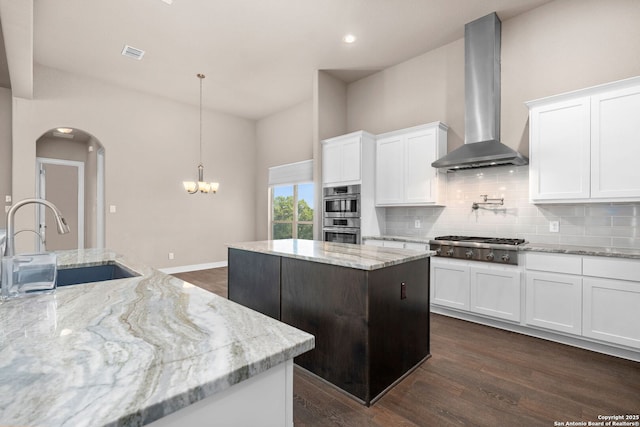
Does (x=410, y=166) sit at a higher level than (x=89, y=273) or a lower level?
higher

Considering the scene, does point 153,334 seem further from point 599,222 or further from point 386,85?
point 386,85

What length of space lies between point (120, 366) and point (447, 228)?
400cm

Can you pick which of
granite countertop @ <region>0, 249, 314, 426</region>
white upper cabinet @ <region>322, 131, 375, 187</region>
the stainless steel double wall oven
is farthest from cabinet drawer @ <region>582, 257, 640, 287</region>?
granite countertop @ <region>0, 249, 314, 426</region>

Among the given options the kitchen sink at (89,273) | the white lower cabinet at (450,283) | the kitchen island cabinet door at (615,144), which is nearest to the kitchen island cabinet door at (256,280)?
the kitchen sink at (89,273)

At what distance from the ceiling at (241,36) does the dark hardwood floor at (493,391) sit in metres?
3.45

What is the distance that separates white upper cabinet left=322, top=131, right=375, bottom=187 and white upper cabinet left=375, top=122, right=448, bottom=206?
1.06 ft

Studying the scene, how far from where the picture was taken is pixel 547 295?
2.85 metres

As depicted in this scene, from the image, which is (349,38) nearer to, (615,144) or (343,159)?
(343,159)

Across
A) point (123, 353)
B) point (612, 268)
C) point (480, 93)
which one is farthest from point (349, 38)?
point (123, 353)

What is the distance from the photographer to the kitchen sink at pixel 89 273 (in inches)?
71.7

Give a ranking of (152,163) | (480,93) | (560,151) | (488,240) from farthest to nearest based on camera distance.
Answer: (152,163) < (480,93) < (488,240) < (560,151)

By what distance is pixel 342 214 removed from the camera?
4.46 m

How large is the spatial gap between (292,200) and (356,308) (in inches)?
187

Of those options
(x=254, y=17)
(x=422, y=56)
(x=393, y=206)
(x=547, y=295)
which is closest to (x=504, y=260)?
(x=547, y=295)
